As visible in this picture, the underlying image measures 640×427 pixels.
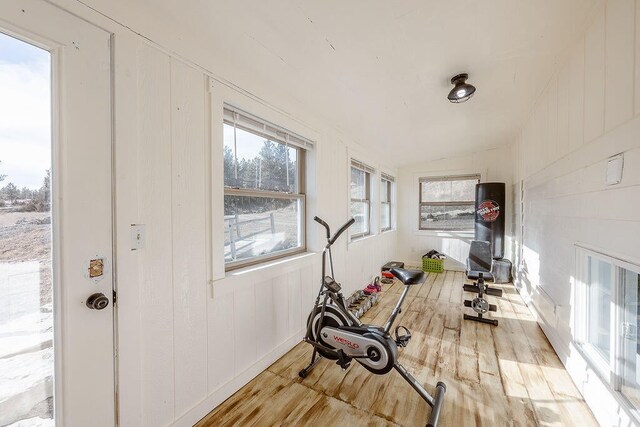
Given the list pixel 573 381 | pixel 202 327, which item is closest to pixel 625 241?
pixel 573 381

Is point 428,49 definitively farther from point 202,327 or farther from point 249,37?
point 202,327

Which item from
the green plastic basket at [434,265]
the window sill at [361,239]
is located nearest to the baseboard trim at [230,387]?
the window sill at [361,239]

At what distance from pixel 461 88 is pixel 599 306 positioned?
188 cm

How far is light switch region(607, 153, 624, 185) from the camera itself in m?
1.30

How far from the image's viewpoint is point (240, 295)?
179cm

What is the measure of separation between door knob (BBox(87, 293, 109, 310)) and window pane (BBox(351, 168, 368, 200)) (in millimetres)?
3166

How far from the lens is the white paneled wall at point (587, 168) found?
1253 mm

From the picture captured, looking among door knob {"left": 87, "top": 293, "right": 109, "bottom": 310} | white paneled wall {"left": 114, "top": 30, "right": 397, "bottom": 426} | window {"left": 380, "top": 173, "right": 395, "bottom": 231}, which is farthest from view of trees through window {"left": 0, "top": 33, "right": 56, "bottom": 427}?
window {"left": 380, "top": 173, "right": 395, "bottom": 231}

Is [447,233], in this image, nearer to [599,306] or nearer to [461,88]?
[599,306]

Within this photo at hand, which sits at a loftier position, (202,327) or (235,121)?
(235,121)

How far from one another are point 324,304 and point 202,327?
866mm

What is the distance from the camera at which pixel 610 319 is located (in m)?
1.53

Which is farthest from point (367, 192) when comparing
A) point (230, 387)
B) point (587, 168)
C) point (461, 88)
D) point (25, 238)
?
point (25, 238)

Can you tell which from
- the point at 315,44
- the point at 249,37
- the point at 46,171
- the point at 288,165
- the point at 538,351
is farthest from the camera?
the point at 288,165
